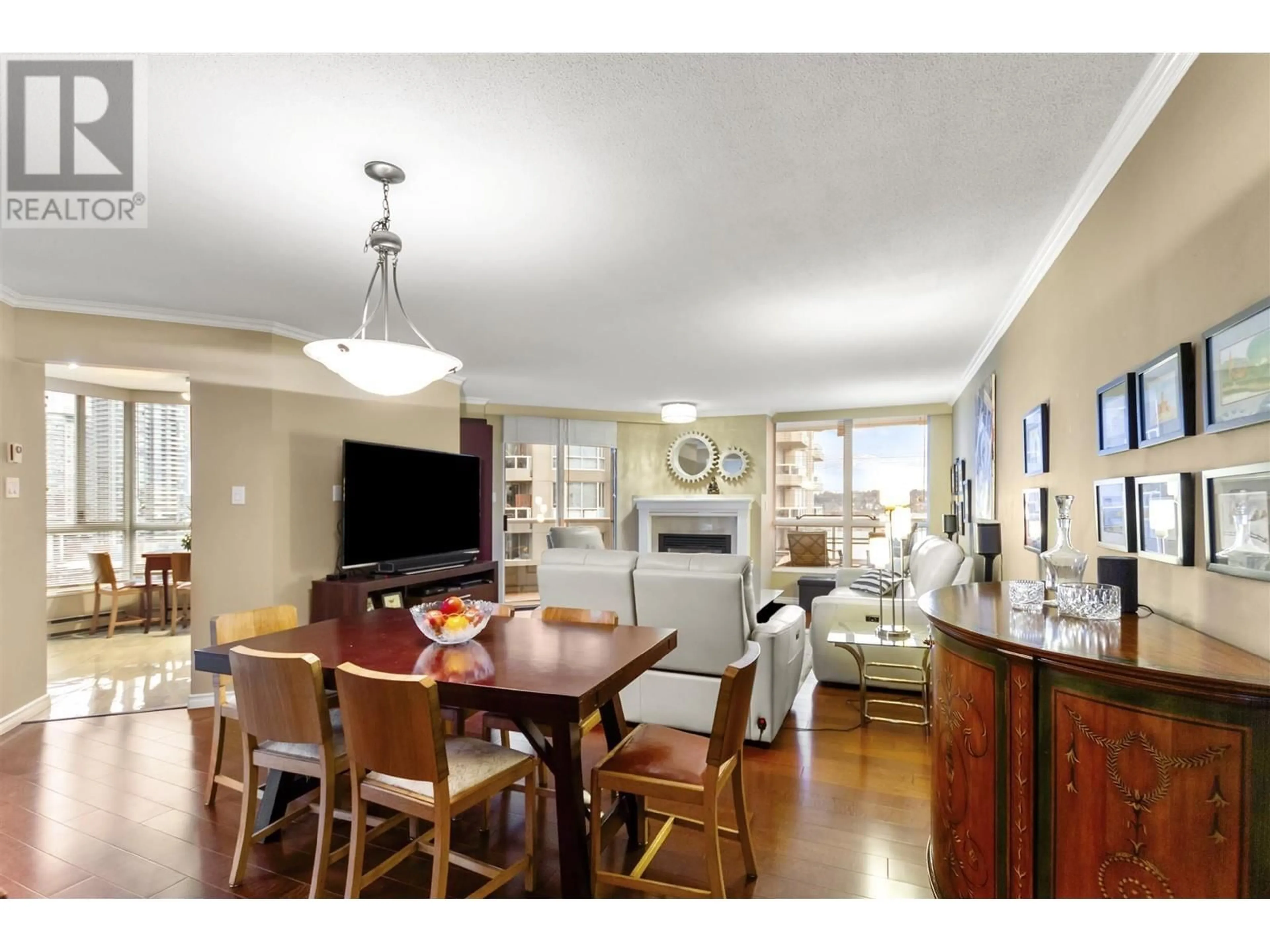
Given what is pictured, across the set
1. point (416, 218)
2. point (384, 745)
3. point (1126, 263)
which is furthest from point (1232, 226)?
point (416, 218)

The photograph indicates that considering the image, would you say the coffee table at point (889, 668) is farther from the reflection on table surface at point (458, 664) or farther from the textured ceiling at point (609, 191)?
the reflection on table surface at point (458, 664)

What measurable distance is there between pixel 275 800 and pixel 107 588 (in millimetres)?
5134

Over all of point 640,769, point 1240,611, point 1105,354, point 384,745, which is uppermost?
point 1105,354

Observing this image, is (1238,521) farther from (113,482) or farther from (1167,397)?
(113,482)

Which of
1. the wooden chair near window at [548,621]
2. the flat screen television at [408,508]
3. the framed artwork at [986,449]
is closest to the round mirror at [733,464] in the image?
the framed artwork at [986,449]

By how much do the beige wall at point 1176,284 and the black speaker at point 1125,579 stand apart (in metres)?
0.08

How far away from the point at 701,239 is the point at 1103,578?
6.63ft

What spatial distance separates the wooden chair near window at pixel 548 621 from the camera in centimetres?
255

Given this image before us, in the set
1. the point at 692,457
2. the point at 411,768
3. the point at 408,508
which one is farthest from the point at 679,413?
the point at 411,768

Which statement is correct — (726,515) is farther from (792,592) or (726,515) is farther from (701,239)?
(701,239)

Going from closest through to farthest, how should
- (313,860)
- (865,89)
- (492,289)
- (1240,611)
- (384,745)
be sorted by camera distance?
1. (1240,611)
2. (384,745)
3. (865,89)
4. (313,860)
5. (492,289)

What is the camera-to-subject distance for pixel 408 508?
16.3ft

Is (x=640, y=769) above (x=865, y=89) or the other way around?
the other way around

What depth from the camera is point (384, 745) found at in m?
1.67
